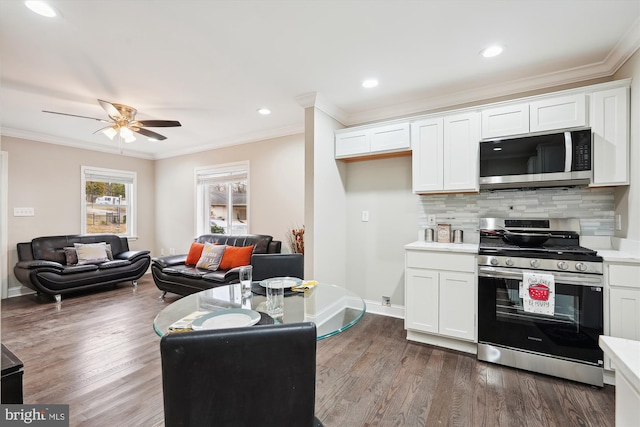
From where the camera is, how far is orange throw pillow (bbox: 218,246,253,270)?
4148 mm

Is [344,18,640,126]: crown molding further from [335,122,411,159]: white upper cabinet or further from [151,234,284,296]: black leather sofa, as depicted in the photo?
[151,234,284,296]: black leather sofa

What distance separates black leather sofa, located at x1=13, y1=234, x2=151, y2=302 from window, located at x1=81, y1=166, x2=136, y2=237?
0.54 m

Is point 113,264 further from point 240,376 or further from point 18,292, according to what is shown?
point 240,376

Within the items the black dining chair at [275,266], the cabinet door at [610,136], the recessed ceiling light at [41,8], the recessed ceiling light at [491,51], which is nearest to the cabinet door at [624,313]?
the cabinet door at [610,136]

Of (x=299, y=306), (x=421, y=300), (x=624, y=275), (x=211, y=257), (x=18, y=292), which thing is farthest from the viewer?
(x=18, y=292)

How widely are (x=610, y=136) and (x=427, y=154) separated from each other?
4.50ft

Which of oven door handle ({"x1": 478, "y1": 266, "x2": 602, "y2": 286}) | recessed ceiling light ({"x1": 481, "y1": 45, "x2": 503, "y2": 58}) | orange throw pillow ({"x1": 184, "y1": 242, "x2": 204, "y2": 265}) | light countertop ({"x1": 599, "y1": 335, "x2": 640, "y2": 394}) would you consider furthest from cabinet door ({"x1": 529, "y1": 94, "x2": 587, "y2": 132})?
Answer: orange throw pillow ({"x1": 184, "y1": 242, "x2": 204, "y2": 265})

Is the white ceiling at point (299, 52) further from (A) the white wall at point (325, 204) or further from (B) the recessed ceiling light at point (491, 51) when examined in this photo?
(A) the white wall at point (325, 204)

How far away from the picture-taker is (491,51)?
2418 millimetres

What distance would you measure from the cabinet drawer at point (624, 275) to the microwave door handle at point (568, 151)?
2.63 ft

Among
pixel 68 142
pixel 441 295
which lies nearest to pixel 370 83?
pixel 441 295

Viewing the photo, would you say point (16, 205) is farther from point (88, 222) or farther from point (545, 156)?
point (545, 156)

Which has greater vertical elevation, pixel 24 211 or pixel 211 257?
pixel 24 211

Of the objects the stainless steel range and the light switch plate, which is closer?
the stainless steel range
